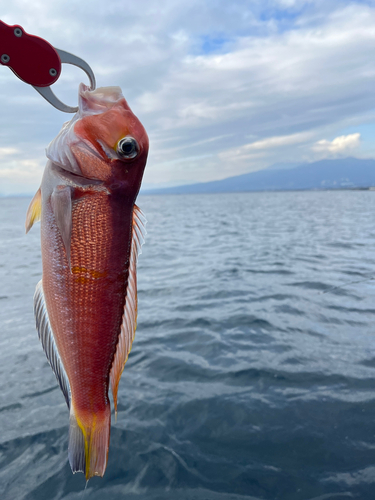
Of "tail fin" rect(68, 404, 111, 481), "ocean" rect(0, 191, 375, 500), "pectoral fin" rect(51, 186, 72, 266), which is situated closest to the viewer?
"pectoral fin" rect(51, 186, 72, 266)

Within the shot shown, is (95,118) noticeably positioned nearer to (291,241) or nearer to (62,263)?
(62,263)

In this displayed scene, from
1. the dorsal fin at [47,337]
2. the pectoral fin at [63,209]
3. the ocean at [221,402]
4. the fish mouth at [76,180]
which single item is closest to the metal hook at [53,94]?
the fish mouth at [76,180]

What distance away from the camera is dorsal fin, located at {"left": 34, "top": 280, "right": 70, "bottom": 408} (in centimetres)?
190

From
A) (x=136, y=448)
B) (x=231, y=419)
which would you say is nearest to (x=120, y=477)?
(x=136, y=448)

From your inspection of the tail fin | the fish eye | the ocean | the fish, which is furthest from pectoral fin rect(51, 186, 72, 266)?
the ocean

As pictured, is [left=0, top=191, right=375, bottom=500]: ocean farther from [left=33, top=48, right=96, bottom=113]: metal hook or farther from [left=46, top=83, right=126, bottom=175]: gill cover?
[left=33, top=48, right=96, bottom=113]: metal hook

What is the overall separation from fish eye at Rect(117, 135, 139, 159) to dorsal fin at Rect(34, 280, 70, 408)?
2.56ft

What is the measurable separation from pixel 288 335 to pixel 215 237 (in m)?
14.0

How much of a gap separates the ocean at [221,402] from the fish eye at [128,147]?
314cm

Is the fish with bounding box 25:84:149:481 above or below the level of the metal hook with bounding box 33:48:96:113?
below

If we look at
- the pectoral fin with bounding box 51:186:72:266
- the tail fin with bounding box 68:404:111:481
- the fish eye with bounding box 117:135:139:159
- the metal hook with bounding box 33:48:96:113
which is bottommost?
the tail fin with bounding box 68:404:111:481

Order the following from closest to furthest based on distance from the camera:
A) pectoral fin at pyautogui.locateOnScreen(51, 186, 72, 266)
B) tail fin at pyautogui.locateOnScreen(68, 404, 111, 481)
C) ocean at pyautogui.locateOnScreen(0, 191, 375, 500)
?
pectoral fin at pyautogui.locateOnScreen(51, 186, 72, 266) < tail fin at pyautogui.locateOnScreen(68, 404, 111, 481) < ocean at pyautogui.locateOnScreen(0, 191, 375, 500)

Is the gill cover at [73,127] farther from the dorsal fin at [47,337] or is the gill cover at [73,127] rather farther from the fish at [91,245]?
the dorsal fin at [47,337]

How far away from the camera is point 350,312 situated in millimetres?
7668
